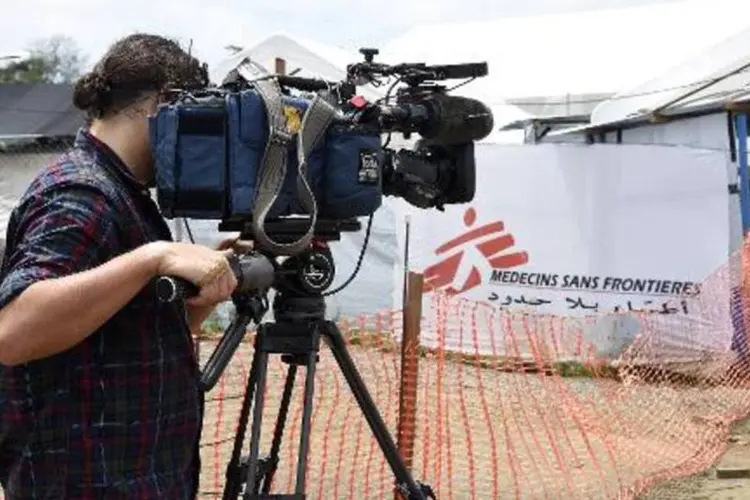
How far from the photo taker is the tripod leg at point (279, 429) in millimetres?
2693

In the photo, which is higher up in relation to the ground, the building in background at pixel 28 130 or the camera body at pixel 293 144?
the building in background at pixel 28 130

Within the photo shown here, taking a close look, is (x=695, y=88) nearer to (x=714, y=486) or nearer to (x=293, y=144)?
(x=714, y=486)

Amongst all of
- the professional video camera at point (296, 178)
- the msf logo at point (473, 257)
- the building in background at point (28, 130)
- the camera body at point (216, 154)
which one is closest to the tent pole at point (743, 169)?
the msf logo at point (473, 257)

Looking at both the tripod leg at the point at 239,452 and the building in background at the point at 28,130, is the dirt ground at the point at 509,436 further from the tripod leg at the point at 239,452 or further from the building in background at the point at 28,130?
the building in background at the point at 28,130

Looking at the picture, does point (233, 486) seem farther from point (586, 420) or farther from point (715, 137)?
point (715, 137)

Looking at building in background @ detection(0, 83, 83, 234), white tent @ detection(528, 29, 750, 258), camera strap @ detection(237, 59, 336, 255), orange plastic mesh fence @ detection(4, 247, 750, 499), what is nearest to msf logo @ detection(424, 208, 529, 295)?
orange plastic mesh fence @ detection(4, 247, 750, 499)

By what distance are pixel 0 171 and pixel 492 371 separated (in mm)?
6316

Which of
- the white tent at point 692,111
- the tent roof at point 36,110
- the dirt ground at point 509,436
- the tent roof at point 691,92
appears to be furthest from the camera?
the tent roof at point 36,110

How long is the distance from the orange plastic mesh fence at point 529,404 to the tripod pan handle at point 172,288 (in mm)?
1811

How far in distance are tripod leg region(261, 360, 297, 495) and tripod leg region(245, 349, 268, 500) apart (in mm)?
181

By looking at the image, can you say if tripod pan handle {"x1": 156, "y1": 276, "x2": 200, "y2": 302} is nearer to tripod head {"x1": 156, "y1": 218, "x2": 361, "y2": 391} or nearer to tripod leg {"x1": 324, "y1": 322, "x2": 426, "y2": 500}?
tripod head {"x1": 156, "y1": 218, "x2": 361, "y2": 391}

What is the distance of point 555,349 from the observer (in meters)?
9.23

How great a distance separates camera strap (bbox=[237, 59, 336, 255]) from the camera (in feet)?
6.89

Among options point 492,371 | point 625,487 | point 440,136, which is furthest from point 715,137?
point 440,136
